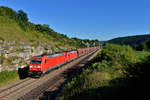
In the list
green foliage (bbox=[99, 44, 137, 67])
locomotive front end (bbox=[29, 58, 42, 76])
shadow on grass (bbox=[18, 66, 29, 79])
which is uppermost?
green foliage (bbox=[99, 44, 137, 67])

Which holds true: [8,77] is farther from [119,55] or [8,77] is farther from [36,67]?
[119,55]

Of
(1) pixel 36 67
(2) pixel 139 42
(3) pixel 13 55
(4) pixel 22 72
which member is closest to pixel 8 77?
(4) pixel 22 72

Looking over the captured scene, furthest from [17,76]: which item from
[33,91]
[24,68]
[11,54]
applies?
[33,91]

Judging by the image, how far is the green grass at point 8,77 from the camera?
55.0 feet

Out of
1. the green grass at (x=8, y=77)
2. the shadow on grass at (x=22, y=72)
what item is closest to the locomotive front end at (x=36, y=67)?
the green grass at (x=8, y=77)

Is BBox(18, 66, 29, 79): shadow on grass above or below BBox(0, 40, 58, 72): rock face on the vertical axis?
below

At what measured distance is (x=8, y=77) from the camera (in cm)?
1784

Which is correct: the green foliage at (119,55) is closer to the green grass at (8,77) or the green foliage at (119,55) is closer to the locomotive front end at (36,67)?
the locomotive front end at (36,67)

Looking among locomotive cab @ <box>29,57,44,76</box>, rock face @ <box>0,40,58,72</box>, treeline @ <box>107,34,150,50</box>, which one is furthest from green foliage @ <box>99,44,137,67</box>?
treeline @ <box>107,34,150,50</box>

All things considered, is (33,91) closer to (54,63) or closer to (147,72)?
(54,63)

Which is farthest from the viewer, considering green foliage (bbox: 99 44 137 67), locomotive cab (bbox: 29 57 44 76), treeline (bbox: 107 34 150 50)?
treeline (bbox: 107 34 150 50)

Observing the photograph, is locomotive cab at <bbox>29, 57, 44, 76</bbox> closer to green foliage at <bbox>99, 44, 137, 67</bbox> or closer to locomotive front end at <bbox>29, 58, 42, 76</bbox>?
locomotive front end at <bbox>29, 58, 42, 76</bbox>

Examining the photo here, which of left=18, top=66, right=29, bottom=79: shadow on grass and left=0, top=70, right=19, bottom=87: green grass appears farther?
left=18, top=66, right=29, bottom=79: shadow on grass

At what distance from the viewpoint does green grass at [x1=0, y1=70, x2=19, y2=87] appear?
1677 centimetres
